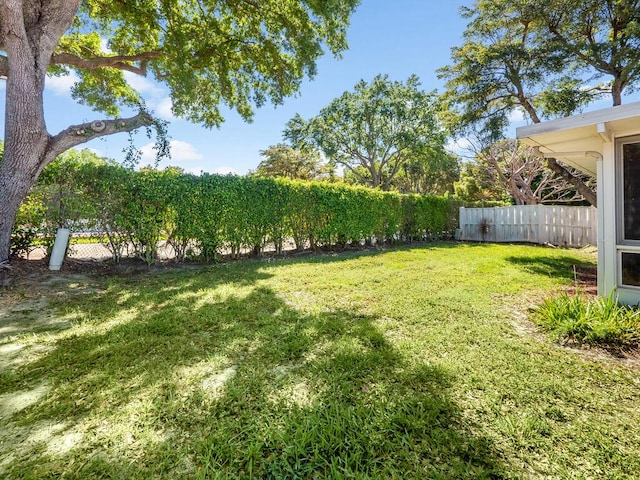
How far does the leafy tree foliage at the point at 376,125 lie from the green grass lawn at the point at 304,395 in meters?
17.0

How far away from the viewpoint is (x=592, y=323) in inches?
112

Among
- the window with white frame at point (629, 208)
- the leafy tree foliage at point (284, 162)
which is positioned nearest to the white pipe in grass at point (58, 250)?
the window with white frame at point (629, 208)

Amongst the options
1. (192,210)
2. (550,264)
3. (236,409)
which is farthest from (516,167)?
(236,409)

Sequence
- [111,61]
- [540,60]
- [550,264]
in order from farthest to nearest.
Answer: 1. [111,61]
2. [540,60]
3. [550,264]

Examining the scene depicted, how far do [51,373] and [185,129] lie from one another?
31.7 ft

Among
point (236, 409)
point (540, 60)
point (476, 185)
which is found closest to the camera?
point (236, 409)

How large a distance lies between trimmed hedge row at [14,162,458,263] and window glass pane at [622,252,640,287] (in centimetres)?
643

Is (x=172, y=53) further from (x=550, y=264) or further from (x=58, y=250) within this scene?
(x=550, y=264)

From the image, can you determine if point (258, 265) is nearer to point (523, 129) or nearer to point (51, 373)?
point (51, 373)

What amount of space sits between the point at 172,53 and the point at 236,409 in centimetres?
956

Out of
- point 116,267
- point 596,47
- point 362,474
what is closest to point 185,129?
point 116,267

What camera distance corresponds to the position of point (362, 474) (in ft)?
4.36

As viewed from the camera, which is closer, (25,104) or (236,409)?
(236,409)

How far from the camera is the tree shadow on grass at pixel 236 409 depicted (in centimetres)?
140
